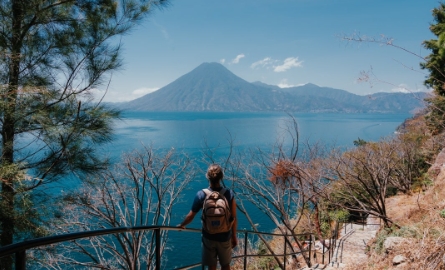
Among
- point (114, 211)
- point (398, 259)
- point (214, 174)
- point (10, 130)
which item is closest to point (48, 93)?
point (10, 130)

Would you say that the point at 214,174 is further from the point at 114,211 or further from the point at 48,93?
the point at 114,211

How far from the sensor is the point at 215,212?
268 cm

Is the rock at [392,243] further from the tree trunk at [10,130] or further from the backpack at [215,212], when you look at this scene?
the tree trunk at [10,130]

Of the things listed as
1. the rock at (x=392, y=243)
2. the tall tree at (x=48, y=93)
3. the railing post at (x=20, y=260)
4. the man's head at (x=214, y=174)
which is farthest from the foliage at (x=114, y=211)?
the rock at (x=392, y=243)

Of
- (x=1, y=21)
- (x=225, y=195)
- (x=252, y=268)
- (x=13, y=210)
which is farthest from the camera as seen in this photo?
(x=252, y=268)

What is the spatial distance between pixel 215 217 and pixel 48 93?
2.68 meters


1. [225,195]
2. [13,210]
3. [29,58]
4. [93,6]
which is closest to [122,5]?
[93,6]

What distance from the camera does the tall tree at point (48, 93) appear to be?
340 cm

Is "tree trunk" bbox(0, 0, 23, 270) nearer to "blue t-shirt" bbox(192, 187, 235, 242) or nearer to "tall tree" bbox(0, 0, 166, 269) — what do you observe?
"tall tree" bbox(0, 0, 166, 269)

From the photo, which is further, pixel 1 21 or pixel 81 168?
pixel 81 168

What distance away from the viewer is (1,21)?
3623 mm

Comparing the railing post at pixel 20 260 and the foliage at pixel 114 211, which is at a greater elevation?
the railing post at pixel 20 260

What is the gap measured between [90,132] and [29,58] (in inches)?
52.3

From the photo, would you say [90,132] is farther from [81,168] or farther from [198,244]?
[198,244]
